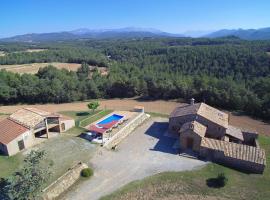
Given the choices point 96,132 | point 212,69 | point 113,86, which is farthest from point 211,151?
point 212,69

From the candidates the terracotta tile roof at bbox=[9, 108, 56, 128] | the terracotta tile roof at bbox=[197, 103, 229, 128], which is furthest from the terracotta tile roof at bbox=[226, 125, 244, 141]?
the terracotta tile roof at bbox=[9, 108, 56, 128]

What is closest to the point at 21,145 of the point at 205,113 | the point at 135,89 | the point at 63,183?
the point at 63,183

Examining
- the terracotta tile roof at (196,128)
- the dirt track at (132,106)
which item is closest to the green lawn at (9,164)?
the dirt track at (132,106)

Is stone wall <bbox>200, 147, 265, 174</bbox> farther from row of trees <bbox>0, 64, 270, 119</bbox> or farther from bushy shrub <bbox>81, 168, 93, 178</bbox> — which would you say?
row of trees <bbox>0, 64, 270, 119</bbox>

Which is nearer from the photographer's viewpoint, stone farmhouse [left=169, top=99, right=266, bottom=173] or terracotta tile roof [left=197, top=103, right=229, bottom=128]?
stone farmhouse [left=169, top=99, right=266, bottom=173]

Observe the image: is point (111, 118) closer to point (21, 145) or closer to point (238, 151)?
point (21, 145)

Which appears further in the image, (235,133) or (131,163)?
(235,133)

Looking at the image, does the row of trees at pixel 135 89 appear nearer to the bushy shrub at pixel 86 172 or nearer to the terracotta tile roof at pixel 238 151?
the terracotta tile roof at pixel 238 151
